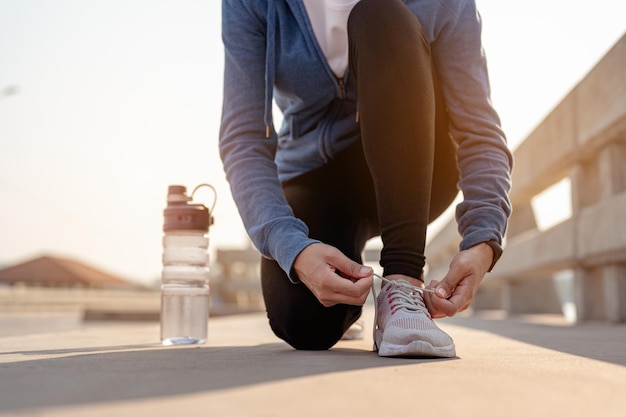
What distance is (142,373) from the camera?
42.3 inches

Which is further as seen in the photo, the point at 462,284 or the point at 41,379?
the point at 462,284

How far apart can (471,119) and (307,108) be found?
50cm

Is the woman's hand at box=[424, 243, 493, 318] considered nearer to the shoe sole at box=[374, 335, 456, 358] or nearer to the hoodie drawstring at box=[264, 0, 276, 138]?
the shoe sole at box=[374, 335, 456, 358]

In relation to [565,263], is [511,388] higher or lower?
lower

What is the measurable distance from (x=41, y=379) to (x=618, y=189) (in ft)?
8.46

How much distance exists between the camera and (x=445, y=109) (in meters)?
1.88

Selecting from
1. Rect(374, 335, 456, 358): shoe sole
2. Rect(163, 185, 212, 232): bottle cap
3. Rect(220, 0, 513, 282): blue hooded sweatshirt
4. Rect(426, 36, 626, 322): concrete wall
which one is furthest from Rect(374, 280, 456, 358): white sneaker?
Rect(426, 36, 626, 322): concrete wall

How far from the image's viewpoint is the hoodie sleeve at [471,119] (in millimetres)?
1699

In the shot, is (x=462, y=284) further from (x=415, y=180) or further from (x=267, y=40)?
(x=267, y=40)

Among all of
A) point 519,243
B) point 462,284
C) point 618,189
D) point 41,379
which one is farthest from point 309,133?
point 519,243

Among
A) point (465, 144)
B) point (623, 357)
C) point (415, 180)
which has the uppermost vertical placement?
point (465, 144)

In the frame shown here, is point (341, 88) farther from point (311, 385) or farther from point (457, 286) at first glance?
point (311, 385)

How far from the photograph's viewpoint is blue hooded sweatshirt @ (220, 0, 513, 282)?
1657mm

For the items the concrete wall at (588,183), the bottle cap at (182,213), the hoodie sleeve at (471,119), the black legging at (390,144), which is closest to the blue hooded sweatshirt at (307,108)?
the hoodie sleeve at (471,119)
